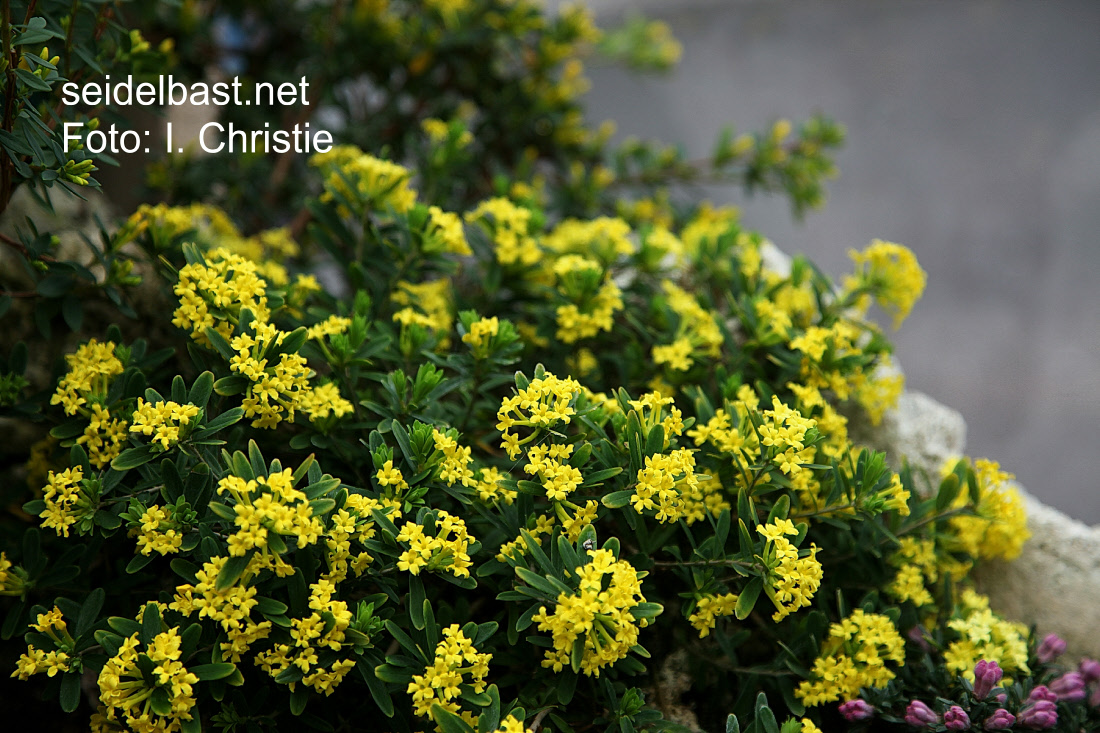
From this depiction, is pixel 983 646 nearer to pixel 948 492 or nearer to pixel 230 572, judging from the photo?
pixel 948 492

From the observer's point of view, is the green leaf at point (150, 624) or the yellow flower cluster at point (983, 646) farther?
the yellow flower cluster at point (983, 646)

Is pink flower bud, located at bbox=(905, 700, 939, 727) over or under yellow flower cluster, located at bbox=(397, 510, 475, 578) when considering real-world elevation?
under

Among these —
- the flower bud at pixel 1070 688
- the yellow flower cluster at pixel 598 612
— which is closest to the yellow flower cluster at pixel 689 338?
the yellow flower cluster at pixel 598 612

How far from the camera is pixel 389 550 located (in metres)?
1.19

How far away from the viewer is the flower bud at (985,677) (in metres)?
1.33

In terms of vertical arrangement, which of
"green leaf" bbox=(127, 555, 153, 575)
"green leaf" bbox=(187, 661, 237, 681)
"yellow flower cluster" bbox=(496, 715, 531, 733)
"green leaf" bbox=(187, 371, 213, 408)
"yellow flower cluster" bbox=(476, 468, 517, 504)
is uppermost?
"green leaf" bbox=(187, 371, 213, 408)

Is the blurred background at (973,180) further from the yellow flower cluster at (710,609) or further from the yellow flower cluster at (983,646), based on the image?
the yellow flower cluster at (710,609)

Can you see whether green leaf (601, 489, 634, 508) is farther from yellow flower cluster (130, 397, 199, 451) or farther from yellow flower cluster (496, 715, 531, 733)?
yellow flower cluster (130, 397, 199, 451)

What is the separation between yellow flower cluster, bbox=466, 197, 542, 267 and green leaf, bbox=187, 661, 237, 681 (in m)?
0.95

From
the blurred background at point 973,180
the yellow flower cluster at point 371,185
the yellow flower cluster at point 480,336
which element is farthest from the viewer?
the blurred background at point 973,180

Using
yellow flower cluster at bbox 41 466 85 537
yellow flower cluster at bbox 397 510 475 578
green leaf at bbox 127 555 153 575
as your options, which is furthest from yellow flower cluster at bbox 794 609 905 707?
yellow flower cluster at bbox 41 466 85 537

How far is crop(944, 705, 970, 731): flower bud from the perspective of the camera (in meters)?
1.28

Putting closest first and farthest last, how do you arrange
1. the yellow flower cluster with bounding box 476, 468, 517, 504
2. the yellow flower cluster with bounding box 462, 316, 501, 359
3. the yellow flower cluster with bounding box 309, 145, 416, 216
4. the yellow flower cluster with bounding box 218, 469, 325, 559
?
the yellow flower cluster with bounding box 218, 469, 325, 559
the yellow flower cluster with bounding box 476, 468, 517, 504
the yellow flower cluster with bounding box 462, 316, 501, 359
the yellow flower cluster with bounding box 309, 145, 416, 216

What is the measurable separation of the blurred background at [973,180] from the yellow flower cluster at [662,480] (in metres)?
1.77
